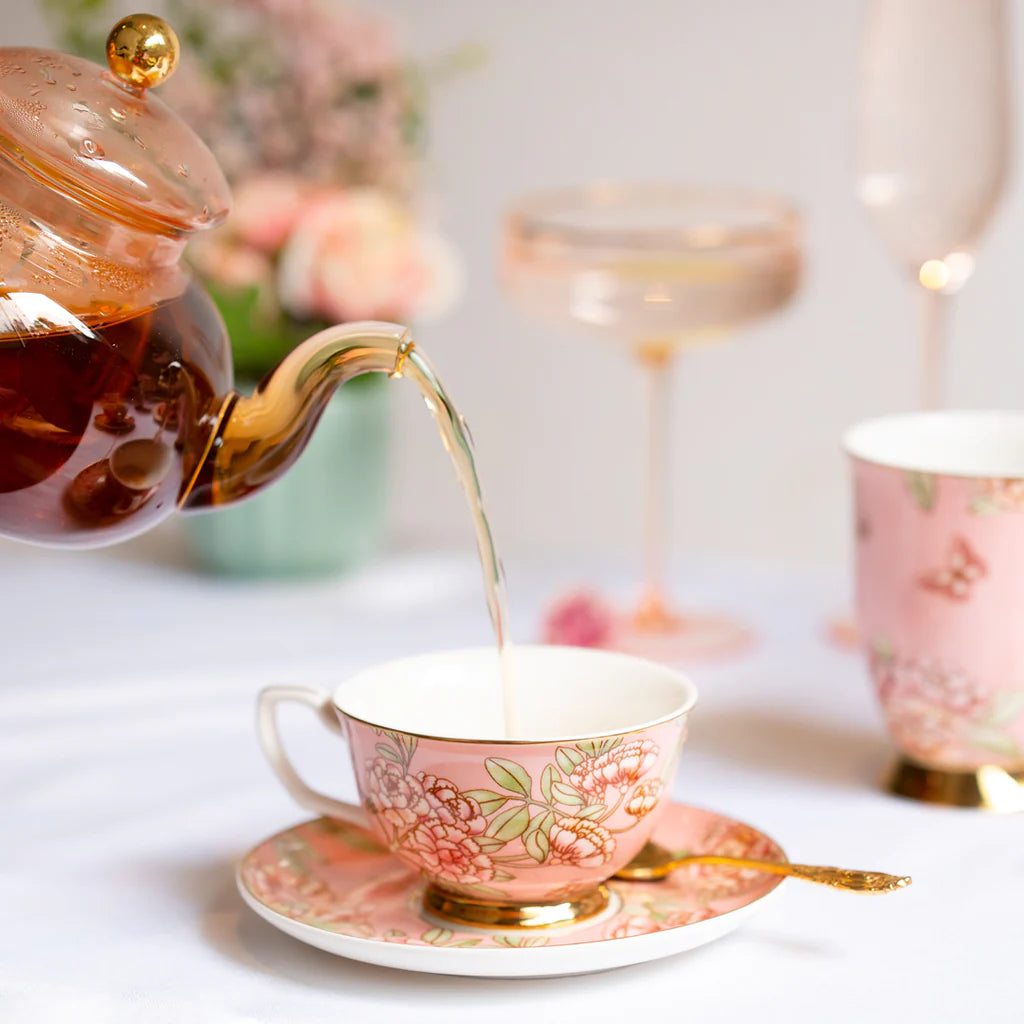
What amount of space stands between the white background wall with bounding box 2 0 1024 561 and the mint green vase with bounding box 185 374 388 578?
0.69 ft

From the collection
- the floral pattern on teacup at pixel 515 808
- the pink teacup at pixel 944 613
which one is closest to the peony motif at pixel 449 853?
the floral pattern on teacup at pixel 515 808

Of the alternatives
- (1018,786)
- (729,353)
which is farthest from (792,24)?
(1018,786)

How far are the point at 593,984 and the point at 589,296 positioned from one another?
0.56 meters

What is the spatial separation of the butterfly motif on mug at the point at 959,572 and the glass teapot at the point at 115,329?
25 cm

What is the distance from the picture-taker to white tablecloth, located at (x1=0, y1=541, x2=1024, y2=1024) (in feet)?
1.65

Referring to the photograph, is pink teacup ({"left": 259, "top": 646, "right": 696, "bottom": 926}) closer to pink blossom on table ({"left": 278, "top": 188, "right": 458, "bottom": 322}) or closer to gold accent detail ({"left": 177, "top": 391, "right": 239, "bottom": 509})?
gold accent detail ({"left": 177, "top": 391, "right": 239, "bottom": 509})

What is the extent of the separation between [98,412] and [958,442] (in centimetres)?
41

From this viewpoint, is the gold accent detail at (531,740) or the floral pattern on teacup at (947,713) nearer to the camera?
the gold accent detail at (531,740)

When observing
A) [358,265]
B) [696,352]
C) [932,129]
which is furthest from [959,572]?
[696,352]

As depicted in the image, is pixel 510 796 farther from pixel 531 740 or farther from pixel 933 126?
pixel 933 126

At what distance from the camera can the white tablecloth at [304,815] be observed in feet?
1.65

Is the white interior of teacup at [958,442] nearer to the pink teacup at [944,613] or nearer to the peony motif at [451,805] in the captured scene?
the pink teacup at [944,613]

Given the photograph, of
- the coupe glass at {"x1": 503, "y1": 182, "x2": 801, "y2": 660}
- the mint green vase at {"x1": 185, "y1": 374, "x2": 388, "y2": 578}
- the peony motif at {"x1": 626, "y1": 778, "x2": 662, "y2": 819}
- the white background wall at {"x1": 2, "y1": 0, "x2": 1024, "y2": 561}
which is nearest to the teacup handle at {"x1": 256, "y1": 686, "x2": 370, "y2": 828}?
the peony motif at {"x1": 626, "y1": 778, "x2": 662, "y2": 819}

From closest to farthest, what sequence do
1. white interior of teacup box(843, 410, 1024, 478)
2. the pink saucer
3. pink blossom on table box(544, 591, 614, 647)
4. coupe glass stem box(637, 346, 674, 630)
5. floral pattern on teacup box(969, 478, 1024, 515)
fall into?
the pink saucer, floral pattern on teacup box(969, 478, 1024, 515), white interior of teacup box(843, 410, 1024, 478), pink blossom on table box(544, 591, 614, 647), coupe glass stem box(637, 346, 674, 630)
